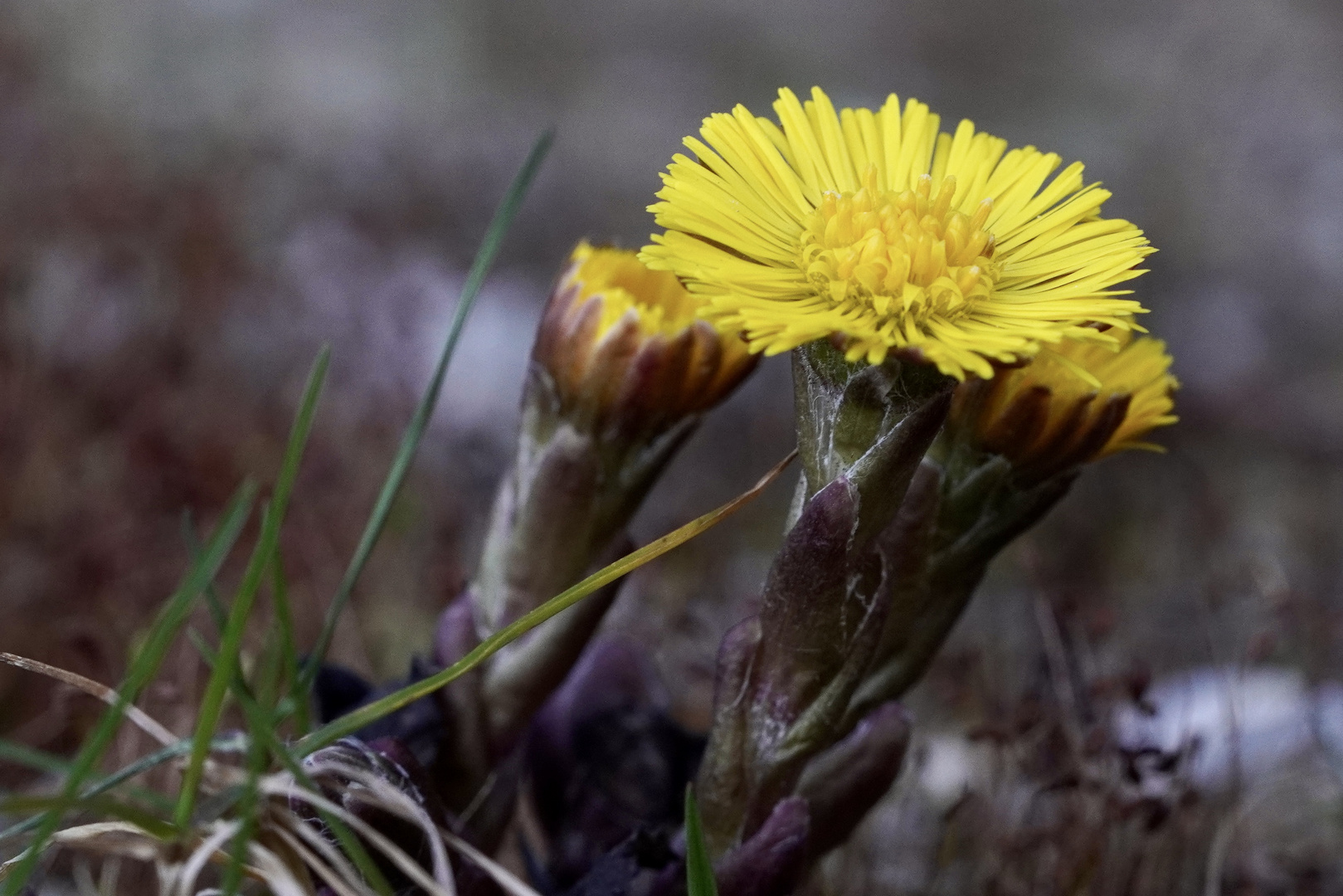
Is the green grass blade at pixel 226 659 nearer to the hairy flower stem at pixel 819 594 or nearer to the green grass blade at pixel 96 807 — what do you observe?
the green grass blade at pixel 96 807

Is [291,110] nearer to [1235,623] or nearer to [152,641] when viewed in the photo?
[1235,623]

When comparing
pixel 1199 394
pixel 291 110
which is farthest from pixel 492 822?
pixel 291 110

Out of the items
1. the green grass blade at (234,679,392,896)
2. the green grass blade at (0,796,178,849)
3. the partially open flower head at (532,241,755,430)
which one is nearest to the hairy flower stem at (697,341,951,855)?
the partially open flower head at (532,241,755,430)

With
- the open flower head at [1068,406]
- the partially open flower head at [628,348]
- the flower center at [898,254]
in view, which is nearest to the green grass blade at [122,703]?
the partially open flower head at [628,348]

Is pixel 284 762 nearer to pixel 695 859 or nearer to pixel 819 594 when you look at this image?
pixel 695 859

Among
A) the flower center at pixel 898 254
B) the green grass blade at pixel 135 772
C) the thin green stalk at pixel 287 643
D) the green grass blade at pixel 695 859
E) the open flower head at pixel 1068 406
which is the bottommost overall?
the green grass blade at pixel 135 772

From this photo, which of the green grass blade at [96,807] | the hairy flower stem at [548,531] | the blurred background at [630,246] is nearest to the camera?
the green grass blade at [96,807]
